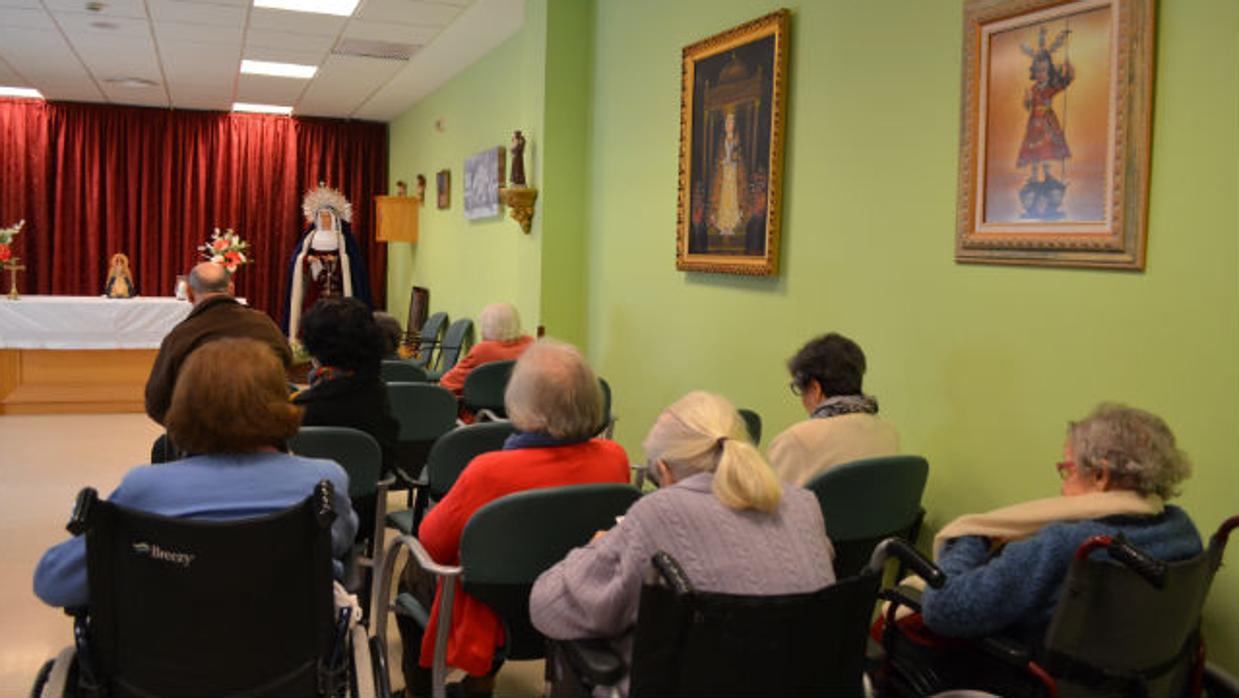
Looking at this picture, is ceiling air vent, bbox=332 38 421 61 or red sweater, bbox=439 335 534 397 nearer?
red sweater, bbox=439 335 534 397

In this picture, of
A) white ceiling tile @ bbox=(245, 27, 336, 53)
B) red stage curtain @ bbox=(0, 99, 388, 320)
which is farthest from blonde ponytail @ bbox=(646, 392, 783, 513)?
red stage curtain @ bbox=(0, 99, 388, 320)

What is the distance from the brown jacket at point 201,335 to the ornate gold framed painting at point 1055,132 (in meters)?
2.37

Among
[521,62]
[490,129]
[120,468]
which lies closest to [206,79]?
[490,129]

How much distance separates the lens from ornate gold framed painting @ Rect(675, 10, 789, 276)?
401 cm

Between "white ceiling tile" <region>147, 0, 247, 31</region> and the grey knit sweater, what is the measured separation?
5.46m

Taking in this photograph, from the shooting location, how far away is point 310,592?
6.02ft

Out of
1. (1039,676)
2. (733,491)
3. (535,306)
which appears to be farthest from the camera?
(535,306)

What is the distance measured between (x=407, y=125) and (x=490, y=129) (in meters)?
3.20

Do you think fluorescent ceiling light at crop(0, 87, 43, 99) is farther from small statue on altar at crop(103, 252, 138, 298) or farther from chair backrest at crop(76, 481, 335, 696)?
chair backrest at crop(76, 481, 335, 696)

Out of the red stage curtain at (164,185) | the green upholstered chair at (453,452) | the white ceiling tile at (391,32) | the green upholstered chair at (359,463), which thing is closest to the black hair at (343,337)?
the green upholstered chair at (359,463)

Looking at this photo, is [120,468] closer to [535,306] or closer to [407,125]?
[535,306]

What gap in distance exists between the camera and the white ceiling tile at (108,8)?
20.2 feet

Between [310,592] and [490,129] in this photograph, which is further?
[490,129]

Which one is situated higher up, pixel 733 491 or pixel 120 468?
pixel 733 491
